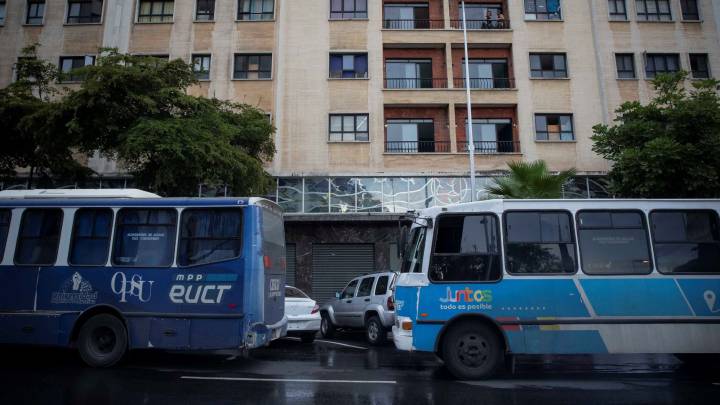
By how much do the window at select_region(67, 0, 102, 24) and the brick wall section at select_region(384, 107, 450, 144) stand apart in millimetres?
15945

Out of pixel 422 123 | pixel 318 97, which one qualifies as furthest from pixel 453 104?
pixel 318 97

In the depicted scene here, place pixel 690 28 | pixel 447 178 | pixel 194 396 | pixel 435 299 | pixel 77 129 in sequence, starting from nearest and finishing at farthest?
1. pixel 194 396
2. pixel 435 299
3. pixel 77 129
4. pixel 447 178
5. pixel 690 28

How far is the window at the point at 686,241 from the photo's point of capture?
796 cm

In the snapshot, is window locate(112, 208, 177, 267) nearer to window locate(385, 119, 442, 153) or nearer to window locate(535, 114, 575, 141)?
window locate(385, 119, 442, 153)

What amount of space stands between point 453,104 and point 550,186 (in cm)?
966

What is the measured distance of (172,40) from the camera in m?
22.6

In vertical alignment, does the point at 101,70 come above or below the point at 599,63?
below

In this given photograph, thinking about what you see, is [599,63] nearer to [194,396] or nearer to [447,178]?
[447,178]

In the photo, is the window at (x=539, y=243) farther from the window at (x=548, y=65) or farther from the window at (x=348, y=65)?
the window at (x=548, y=65)

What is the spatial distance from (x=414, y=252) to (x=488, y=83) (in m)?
17.1

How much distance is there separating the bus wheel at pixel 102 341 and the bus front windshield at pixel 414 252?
17.7ft

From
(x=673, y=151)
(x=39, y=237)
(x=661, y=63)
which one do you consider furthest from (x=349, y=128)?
(x=661, y=63)

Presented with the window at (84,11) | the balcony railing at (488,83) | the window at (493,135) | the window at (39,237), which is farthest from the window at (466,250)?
the window at (84,11)

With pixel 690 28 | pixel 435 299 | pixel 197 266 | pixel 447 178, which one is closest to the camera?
pixel 435 299
